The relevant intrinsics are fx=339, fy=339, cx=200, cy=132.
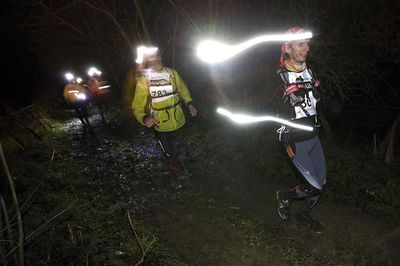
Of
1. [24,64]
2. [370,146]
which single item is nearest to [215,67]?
[370,146]

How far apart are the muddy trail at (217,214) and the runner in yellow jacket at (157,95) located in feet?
4.17

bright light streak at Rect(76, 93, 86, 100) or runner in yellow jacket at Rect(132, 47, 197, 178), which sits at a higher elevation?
runner in yellow jacket at Rect(132, 47, 197, 178)

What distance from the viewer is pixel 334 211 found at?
4961 millimetres

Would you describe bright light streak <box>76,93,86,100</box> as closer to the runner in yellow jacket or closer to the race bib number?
the runner in yellow jacket

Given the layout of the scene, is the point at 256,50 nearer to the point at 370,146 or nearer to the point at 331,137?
the point at 331,137

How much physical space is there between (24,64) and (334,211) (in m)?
24.7

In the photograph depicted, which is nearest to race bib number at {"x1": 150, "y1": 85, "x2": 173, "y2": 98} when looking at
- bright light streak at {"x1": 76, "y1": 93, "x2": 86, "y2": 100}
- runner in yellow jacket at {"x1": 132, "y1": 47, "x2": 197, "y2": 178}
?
runner in yellow jacket at {"x1": 132, "y1": 47, "x2": 197, "y2": 178}

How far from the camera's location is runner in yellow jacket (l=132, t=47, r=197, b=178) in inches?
232

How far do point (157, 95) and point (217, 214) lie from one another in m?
2.30

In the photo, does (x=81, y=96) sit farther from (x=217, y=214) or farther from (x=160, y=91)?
(x=217, y=214)

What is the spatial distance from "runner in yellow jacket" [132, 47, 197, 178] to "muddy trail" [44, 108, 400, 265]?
127 centimetres

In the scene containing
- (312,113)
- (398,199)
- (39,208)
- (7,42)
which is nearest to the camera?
(312,113)

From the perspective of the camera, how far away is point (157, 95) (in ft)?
19.6

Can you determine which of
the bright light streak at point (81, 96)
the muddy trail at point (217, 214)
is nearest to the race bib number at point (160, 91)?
the muddy trail at point (217, 214)
